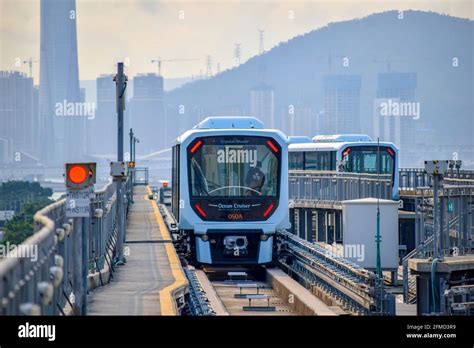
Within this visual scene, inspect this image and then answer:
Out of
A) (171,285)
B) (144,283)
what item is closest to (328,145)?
(144,283)

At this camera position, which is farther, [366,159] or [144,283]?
[366,159]

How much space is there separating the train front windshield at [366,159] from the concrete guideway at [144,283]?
14259mm

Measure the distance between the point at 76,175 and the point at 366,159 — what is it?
112 feet

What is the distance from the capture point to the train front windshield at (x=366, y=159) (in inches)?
1834

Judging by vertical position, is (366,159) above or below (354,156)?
below

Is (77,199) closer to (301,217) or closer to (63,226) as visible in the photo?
(63,226)

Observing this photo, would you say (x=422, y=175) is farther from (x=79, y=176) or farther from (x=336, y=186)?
(x=79, y=176)

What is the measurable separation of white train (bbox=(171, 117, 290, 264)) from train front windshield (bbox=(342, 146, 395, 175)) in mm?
19817

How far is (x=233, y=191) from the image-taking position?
26.5m

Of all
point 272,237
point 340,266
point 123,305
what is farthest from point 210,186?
point 123,305

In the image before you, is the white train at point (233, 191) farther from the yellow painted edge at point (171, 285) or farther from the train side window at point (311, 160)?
the train side window at point (311, 160)

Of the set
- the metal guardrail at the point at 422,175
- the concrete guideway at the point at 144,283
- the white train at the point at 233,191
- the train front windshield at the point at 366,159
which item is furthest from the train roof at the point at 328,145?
the white train at the point at 233,191

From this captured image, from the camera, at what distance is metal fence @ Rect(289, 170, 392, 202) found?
40.2 m
